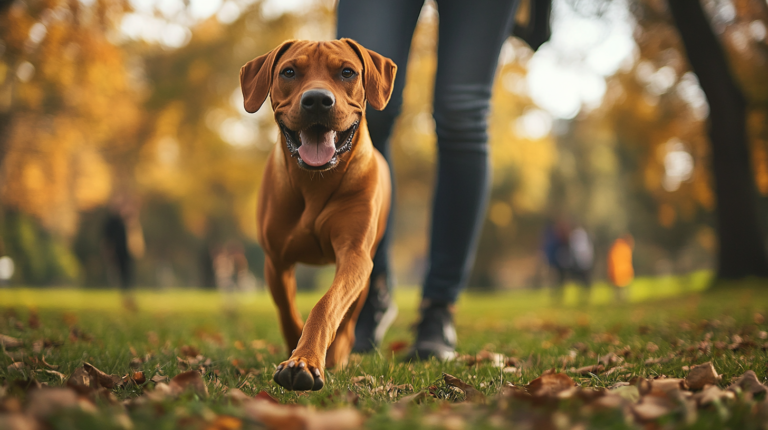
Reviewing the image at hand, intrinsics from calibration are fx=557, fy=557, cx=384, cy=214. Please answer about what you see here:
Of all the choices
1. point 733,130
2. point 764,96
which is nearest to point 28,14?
point 733,130

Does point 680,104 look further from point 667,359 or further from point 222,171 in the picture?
point 667,359

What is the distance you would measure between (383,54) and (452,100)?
426 millimetres

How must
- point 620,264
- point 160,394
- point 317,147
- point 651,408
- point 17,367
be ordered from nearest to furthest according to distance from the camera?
point 651,408, point 160,394, point 17,367, point 317,147, point 620,264

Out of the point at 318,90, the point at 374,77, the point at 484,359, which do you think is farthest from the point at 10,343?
the point at 484,359

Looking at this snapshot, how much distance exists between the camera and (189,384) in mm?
1623

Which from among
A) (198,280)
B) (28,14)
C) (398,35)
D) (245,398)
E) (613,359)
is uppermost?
(28,14)

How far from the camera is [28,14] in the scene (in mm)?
12078

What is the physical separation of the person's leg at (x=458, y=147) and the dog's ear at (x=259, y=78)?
89 cm

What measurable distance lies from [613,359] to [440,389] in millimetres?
1064

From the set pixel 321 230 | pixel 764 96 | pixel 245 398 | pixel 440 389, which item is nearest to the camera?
pixel 245 398

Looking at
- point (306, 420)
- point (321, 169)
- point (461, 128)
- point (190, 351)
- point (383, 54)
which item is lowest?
point (190, 351)

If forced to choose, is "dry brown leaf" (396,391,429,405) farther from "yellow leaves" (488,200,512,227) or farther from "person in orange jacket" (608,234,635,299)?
"yellow leaves" (488,200,512,227)

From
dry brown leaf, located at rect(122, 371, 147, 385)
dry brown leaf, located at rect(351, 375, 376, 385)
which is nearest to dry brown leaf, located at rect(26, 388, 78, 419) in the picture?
dry brown leaf, located at rect(122, 371, 147, 385)

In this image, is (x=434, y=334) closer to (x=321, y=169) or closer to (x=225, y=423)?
(x=321, y=169)
